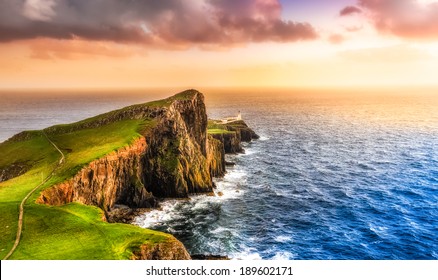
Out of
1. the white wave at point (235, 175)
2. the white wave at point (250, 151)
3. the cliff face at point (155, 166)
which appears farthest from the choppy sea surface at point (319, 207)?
the cliff face at point (155, 166)

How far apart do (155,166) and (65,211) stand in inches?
1304

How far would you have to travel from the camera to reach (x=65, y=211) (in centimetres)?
4066

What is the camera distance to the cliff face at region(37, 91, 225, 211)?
55250 millimetres

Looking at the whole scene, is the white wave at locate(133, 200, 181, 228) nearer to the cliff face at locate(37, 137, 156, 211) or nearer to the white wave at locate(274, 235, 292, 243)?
the cliff face at locate(37, 137, 156, 211)

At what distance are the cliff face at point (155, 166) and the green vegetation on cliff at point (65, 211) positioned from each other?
1.76m

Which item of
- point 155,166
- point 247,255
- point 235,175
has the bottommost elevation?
point 247,255

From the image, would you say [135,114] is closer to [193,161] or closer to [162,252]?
[193,161]

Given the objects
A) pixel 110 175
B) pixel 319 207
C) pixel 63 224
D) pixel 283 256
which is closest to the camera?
pixel 63 224

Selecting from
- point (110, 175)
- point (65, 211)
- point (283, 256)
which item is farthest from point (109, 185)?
point (283, 256)

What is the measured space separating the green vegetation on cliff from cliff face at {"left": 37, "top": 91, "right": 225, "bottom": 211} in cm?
176

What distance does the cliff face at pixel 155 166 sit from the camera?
55250 millimetres

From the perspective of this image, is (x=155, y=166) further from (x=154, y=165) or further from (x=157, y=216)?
(x=157, y=216)

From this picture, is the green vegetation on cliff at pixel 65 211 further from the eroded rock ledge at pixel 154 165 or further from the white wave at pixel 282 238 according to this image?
the white wave at pixel 282 238

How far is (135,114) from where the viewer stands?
8838cm
